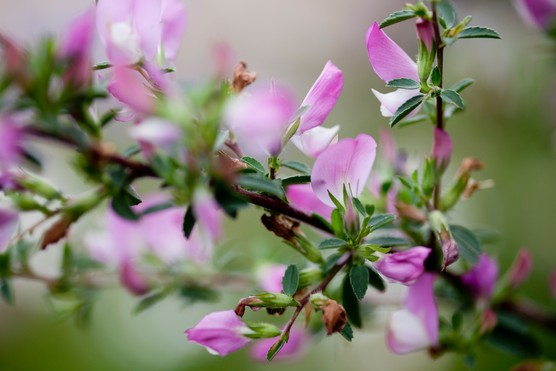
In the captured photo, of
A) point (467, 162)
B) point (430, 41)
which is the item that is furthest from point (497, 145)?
point (430, 41)

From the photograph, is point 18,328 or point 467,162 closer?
point 467,162

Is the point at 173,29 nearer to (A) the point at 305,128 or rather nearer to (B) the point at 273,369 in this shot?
(A) the point at 305,128

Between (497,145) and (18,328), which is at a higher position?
(497,145)

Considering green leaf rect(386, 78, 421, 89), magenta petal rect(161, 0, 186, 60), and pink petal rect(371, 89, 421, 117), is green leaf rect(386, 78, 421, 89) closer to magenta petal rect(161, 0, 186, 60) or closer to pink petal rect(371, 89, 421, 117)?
pink petal rect(371, 89, 421, 117)

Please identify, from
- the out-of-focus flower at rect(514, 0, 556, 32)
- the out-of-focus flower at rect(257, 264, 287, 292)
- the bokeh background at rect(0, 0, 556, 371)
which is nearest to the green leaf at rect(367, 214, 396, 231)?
the out-of-focus flower at rect(257, 264, 287, 292)

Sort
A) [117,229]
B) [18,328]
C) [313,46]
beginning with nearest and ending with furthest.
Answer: [117,229] → [18,328] → [313,46]

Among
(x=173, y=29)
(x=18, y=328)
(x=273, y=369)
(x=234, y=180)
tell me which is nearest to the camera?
(x=234, y=180)

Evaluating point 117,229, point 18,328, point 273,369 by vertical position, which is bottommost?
point 18,328

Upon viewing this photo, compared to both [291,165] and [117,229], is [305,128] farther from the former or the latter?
[117,229]
